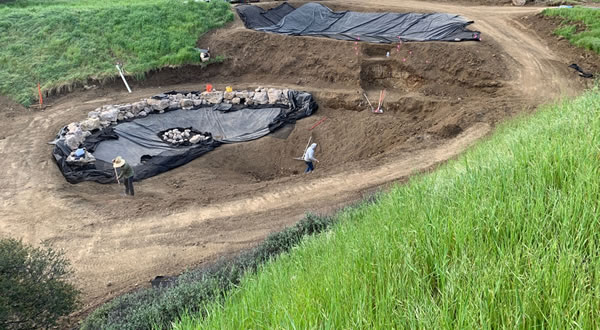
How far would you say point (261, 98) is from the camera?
56.6ft

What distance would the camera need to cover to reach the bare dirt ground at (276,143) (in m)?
9.40

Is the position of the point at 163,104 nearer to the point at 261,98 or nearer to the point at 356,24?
the point at 261,98

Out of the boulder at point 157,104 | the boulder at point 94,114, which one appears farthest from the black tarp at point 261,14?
the boulder at point 94,114

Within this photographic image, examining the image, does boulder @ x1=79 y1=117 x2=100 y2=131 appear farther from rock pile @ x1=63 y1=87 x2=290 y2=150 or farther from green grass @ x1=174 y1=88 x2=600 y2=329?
green grass @ x1=174 y1=88 x2=600 y2=329

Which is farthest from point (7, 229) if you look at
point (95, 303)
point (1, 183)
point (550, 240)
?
point (550, 240)

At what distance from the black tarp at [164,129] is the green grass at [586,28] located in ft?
41.0

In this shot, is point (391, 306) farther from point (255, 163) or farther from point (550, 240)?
point (255, 163)

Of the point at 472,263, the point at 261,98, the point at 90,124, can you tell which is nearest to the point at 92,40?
the point at 90,124

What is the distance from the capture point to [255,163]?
1480cm

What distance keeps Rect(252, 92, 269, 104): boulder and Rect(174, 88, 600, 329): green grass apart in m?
13.3

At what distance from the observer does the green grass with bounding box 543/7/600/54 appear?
681 inches

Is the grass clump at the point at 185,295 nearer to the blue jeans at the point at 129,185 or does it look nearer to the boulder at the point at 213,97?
the blue jeans at the point at 129,185

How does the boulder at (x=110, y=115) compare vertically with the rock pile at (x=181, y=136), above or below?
above

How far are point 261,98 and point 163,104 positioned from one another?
4.18 m
